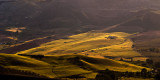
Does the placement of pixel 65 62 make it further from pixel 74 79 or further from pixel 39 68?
pixel 74 79

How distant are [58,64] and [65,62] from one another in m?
6.01

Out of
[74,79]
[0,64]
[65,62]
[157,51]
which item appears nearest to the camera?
[74,79]

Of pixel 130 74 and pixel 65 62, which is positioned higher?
pixel 65 62

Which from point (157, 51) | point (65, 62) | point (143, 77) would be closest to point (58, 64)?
point (65, 62)

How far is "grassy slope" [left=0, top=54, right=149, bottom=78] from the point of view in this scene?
91062mm

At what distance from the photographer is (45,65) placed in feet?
333

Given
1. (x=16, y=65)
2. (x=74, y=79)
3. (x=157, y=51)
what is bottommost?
(x=74, y=79)

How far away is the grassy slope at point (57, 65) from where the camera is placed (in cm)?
9106

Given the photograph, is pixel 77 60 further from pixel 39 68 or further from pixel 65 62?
pixel 39 68

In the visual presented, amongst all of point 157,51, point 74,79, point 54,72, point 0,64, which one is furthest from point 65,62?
point 157,51

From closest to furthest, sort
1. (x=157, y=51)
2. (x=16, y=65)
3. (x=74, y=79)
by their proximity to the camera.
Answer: (x=74, y=79) → (x=16, y=65) → (x=157, y=51)

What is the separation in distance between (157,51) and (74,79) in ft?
449

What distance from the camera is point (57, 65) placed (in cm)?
10506

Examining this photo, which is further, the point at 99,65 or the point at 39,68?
the point at 99,65
